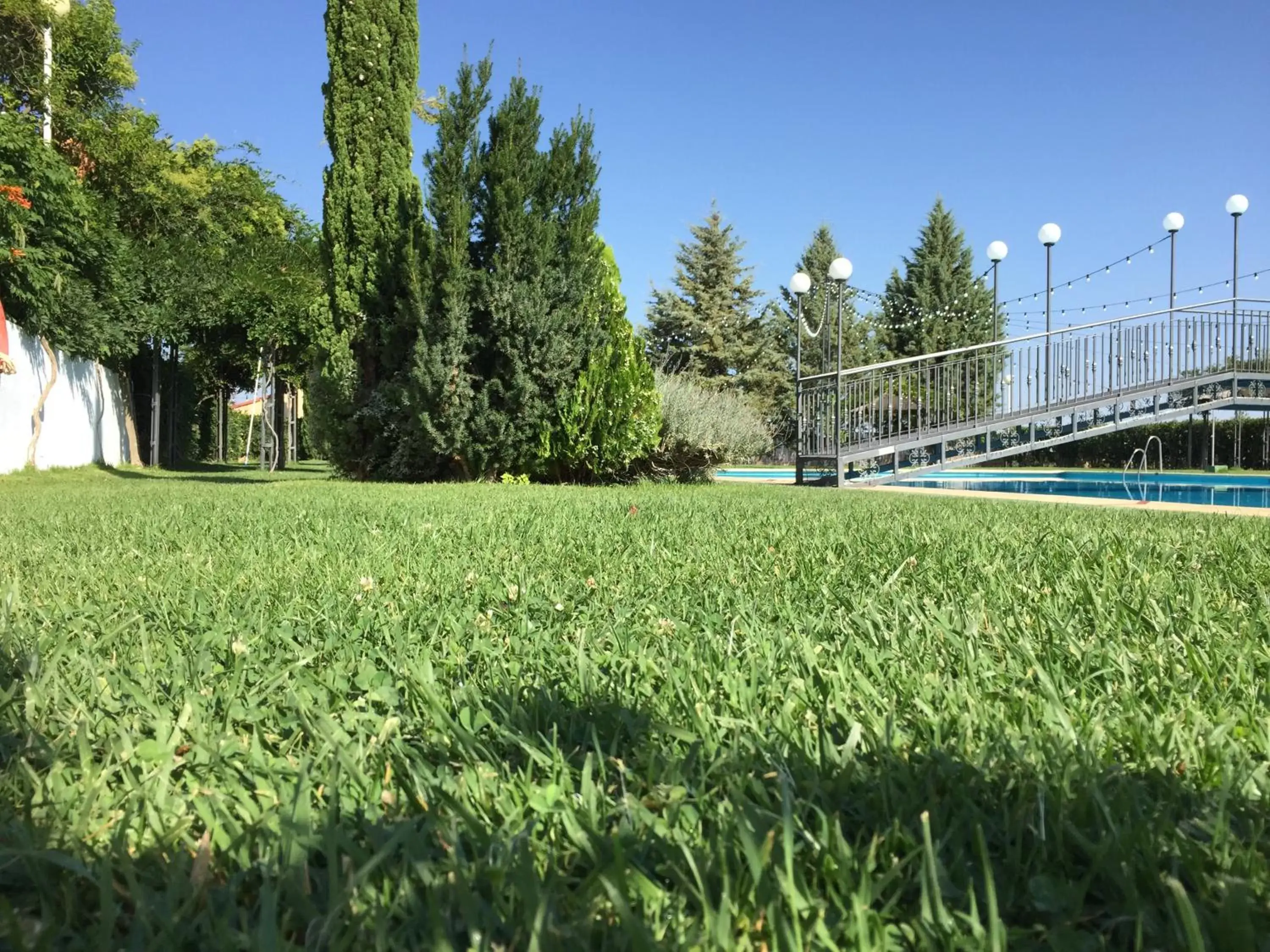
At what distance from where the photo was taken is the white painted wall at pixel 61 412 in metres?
12.1

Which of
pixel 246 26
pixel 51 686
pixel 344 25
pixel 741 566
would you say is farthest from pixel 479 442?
pixel 246 26

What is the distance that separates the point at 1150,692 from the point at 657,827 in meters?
1.06

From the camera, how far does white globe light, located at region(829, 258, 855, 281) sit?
13.0 m

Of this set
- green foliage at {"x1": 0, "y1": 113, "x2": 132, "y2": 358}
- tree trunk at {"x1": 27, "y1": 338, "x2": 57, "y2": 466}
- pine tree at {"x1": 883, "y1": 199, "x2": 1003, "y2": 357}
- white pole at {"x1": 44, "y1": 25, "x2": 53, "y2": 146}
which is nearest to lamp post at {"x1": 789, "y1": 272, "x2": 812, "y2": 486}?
green foliage at {"x1": 0, "y1": 113, "x2": 132, "y2": 358}

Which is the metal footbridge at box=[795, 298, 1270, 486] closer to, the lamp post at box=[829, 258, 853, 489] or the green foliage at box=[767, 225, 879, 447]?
the lamp post at box=[829, 258, 853, 489]

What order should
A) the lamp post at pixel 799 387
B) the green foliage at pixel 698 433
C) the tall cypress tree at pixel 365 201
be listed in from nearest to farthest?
the tall cypress tree at pixel 365 201 → the green foliage at pixel 698 433 → the lamp post at pixel 799 387

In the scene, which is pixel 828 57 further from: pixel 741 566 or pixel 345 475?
pixel 741 566

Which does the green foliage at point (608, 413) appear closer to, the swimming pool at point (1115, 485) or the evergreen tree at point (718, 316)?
the swimming pool at point (1115, 485)

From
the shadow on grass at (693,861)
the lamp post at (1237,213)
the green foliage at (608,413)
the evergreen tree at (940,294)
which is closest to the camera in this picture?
the shadow on grass at (693,861)

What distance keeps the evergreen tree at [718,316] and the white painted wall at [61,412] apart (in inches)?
828

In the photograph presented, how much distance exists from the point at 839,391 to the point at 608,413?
4.20 metres

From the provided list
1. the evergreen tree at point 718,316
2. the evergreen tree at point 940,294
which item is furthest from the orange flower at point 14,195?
the evergreen tree at point 940,294

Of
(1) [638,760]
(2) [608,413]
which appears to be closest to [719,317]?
(2) [608,413]

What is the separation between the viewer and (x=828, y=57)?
15.4 meters
